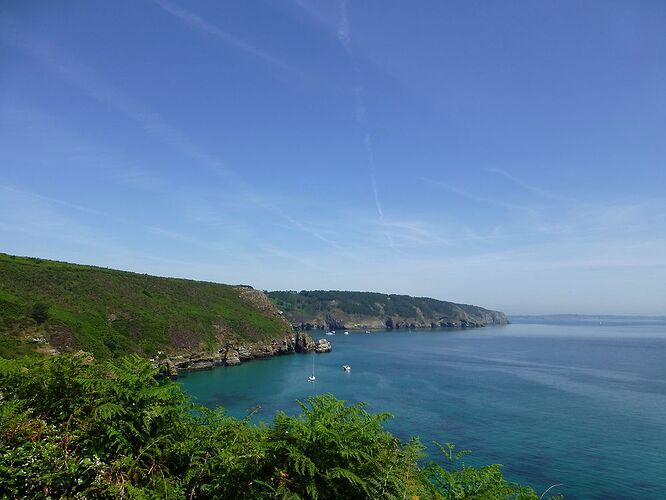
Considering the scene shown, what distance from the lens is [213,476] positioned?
21.5 ft

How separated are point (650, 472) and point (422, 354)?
86.4 meters

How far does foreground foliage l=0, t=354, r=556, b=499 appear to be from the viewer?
552cm

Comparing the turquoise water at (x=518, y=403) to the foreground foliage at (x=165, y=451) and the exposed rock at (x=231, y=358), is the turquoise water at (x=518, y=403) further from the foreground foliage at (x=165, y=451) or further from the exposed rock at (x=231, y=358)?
the foreground foliage at (x=165, y=451)

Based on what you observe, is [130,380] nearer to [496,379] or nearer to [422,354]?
[496,379]

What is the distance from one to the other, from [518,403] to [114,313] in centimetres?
7457

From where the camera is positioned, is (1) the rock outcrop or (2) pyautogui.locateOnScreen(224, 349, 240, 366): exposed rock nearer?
(1) the rock outcrop

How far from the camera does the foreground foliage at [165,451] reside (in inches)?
217

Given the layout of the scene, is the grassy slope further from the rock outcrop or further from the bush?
the rock outcrop

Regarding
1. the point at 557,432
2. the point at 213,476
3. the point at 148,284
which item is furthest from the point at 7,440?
the point at 148,284

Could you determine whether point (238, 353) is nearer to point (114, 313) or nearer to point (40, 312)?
point (114, 313)

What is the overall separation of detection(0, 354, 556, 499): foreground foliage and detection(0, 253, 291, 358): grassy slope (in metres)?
56.2

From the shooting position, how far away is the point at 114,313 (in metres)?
81.9

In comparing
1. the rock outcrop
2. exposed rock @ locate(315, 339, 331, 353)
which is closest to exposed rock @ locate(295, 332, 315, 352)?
the rock outcrop

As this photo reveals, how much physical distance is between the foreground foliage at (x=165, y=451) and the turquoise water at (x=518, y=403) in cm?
420
